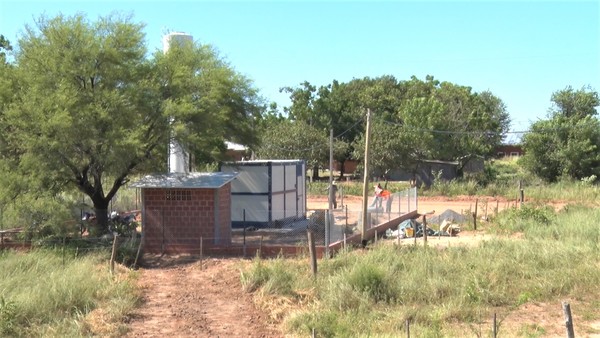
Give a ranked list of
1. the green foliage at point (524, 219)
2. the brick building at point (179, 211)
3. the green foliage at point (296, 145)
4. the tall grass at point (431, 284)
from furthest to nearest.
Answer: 1. the green foliage at point (296, 145)
2. the green foliage at point (524, 219)
3. the brick building at point (179, 211)
4. the tall grass at point (431, 284)

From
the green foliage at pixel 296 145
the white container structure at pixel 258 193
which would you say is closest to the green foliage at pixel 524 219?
the white container structure at pixel 258 193

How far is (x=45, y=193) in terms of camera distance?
1964 centimetres

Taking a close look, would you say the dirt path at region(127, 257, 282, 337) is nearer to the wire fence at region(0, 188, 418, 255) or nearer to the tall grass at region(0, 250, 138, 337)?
the tall grass at region(0, 250, 138, 337)

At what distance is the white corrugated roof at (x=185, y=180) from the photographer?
2041 centimetres

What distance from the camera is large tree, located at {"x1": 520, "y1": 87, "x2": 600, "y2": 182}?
1827 inches

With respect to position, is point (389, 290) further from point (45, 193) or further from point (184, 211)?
point (45, 193)

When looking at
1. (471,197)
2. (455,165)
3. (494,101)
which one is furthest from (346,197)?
(494,101)

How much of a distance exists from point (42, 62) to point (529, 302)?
1479cm

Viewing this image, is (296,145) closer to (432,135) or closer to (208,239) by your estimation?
(432,135)

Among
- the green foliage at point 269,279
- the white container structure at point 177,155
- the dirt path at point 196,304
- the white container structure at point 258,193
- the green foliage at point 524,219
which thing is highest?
the white container structure at point 177,155

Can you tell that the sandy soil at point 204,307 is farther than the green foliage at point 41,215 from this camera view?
No

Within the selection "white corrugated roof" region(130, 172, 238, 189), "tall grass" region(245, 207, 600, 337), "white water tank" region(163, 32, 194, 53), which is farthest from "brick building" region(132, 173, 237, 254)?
"white water tank" region(163, 32, 194, 53)

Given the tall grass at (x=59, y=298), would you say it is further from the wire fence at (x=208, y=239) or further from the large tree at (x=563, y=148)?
the large tree at (x=563, y=148)

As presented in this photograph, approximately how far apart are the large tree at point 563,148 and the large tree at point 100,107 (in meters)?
32.3
